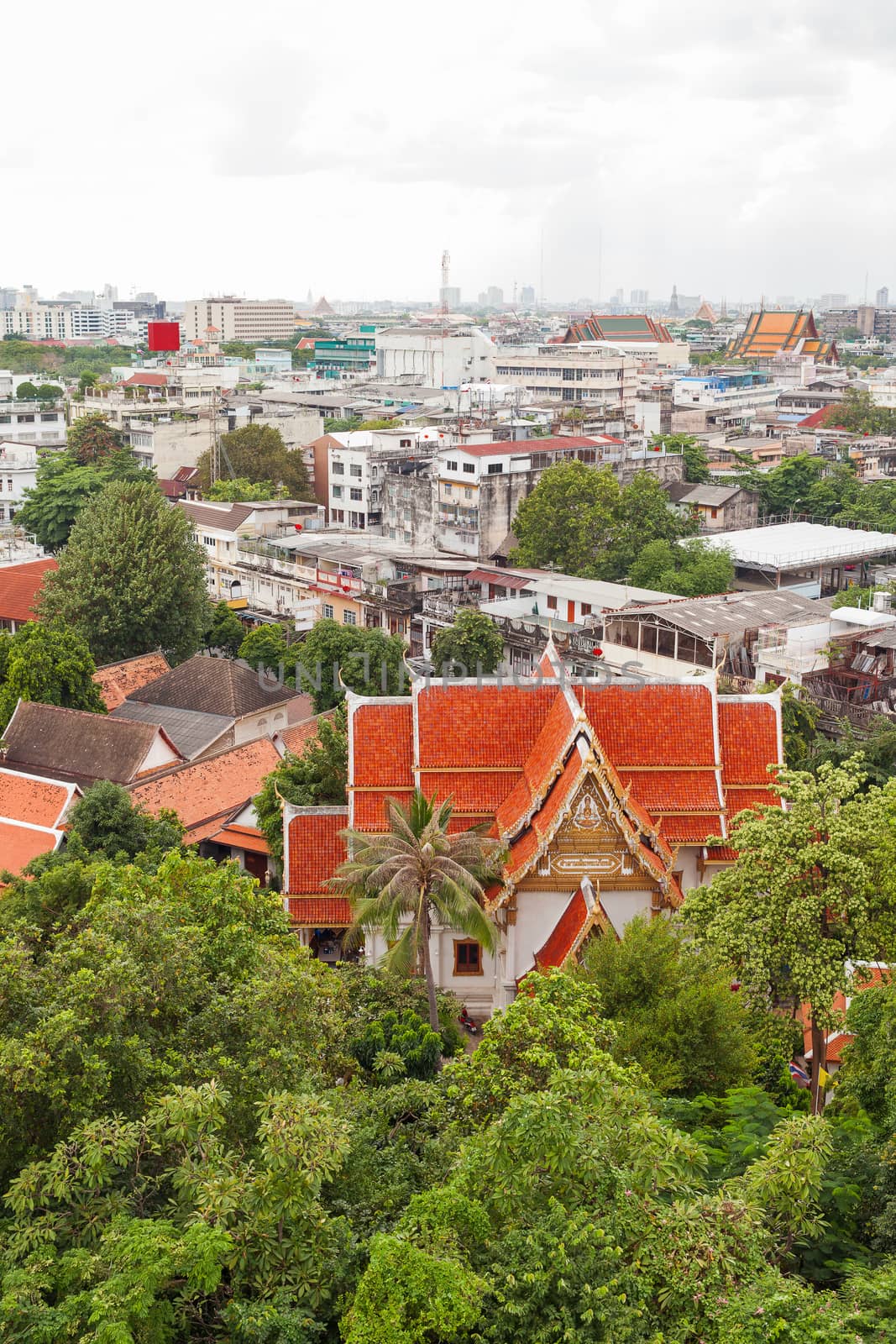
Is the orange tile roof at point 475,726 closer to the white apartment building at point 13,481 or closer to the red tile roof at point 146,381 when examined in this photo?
the white apartment building at point 13,481

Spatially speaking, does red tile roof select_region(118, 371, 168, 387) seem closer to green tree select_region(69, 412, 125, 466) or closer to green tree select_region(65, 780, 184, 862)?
green tree select_region(69, 412, 125, 466)

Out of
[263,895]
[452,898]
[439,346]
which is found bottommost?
[452,898]

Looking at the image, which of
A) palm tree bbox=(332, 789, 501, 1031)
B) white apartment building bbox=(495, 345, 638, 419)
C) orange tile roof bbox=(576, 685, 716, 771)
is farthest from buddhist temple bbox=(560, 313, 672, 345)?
palm tree bbox=(332, 789, 501, 1031)

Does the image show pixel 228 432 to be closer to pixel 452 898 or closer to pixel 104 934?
pixel 452 898

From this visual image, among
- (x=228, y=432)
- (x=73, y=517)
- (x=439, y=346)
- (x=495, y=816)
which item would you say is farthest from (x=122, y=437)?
(x=495, y=816)

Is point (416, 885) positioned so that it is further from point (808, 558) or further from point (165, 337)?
point (165, 337)

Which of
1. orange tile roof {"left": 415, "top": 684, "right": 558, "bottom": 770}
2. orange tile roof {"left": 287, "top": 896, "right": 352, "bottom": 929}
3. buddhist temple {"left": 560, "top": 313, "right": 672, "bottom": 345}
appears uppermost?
buddhist temple {"left": 560, "top": 313, "right": 672, "bottom": 345}

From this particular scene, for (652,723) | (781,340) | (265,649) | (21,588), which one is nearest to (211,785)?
(652,723)
